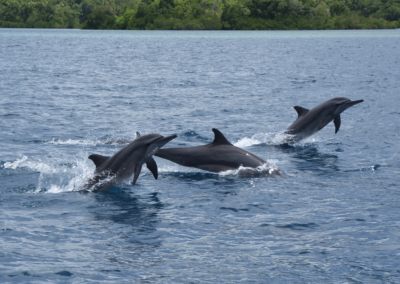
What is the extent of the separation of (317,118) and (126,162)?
777 cm

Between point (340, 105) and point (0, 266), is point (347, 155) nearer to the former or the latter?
point (340, 105)

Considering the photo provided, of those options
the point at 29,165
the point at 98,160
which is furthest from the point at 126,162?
the point at 29,165

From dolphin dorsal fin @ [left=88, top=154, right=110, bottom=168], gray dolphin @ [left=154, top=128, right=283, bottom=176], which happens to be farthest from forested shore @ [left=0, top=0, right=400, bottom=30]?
dolphin dorsal fin @ [left=88, top=154, right=110, bottom=168]

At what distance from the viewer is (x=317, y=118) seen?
18594 mm

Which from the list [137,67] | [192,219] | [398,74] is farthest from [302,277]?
[137,67]

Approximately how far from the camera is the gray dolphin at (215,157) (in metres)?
14.9

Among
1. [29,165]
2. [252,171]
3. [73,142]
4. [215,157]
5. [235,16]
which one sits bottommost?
[73,142]

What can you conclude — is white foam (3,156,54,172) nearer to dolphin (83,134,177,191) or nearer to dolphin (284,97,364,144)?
dolphin (83,134,177,191)

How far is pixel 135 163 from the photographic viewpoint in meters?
13.2

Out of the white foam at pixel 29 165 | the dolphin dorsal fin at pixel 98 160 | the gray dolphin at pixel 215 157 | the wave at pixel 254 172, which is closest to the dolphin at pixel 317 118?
the gray dolphin at pixel 215 157

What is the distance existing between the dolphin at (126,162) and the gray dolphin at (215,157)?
65.7 inches

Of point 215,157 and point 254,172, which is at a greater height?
point 215,157

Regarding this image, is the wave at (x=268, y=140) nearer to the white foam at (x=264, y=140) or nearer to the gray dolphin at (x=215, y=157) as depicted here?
the white foam at (x=264, y=140)

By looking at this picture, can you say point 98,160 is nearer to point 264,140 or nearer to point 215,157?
point 215,157
